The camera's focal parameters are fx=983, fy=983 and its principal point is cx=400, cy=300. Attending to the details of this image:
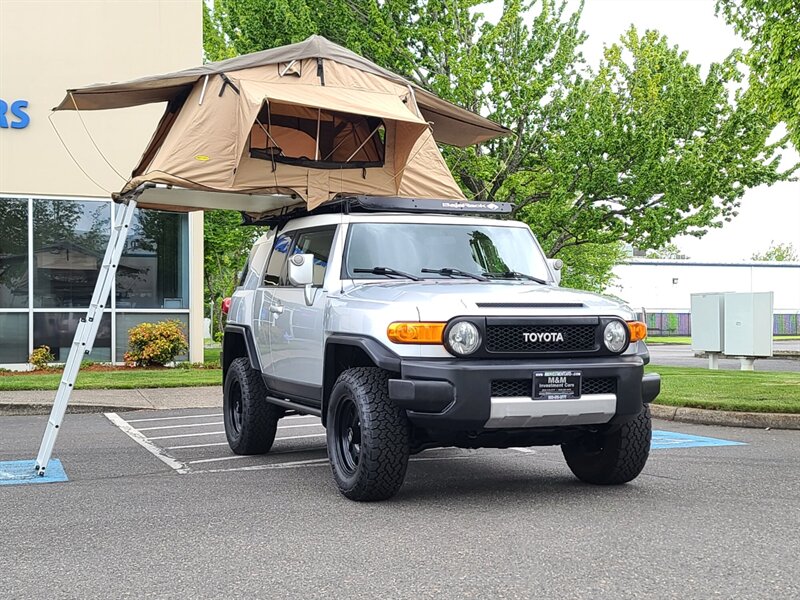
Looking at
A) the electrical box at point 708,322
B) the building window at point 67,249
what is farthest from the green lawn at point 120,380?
the electrical box at point 708,322

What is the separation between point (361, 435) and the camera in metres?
6.63

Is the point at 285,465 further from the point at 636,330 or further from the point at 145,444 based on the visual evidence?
the point at 636,330

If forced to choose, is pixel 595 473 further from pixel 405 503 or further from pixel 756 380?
pixel 756 380

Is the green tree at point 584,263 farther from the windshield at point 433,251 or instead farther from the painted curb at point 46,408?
the windshield at point 433,251

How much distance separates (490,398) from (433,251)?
1837 mm

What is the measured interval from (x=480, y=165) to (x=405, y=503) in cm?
1600

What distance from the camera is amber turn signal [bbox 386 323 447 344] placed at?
6.46 metres

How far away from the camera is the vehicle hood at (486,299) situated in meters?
6.52

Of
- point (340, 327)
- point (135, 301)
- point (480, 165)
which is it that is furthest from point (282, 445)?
point (480, 165)

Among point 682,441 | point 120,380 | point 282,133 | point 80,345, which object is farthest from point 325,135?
point 120,380

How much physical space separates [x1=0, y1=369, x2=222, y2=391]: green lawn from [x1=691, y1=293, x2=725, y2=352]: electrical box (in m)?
11.0

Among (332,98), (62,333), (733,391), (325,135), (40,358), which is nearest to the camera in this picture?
(332,98)

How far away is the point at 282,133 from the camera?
9547mm

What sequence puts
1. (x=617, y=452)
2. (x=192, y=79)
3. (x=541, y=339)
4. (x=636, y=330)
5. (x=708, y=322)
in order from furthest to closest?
(x=708, y=322) < (x=192, y=79) < (x=617, y=452) < (x=636, y=330) < (x=541, y=339)
